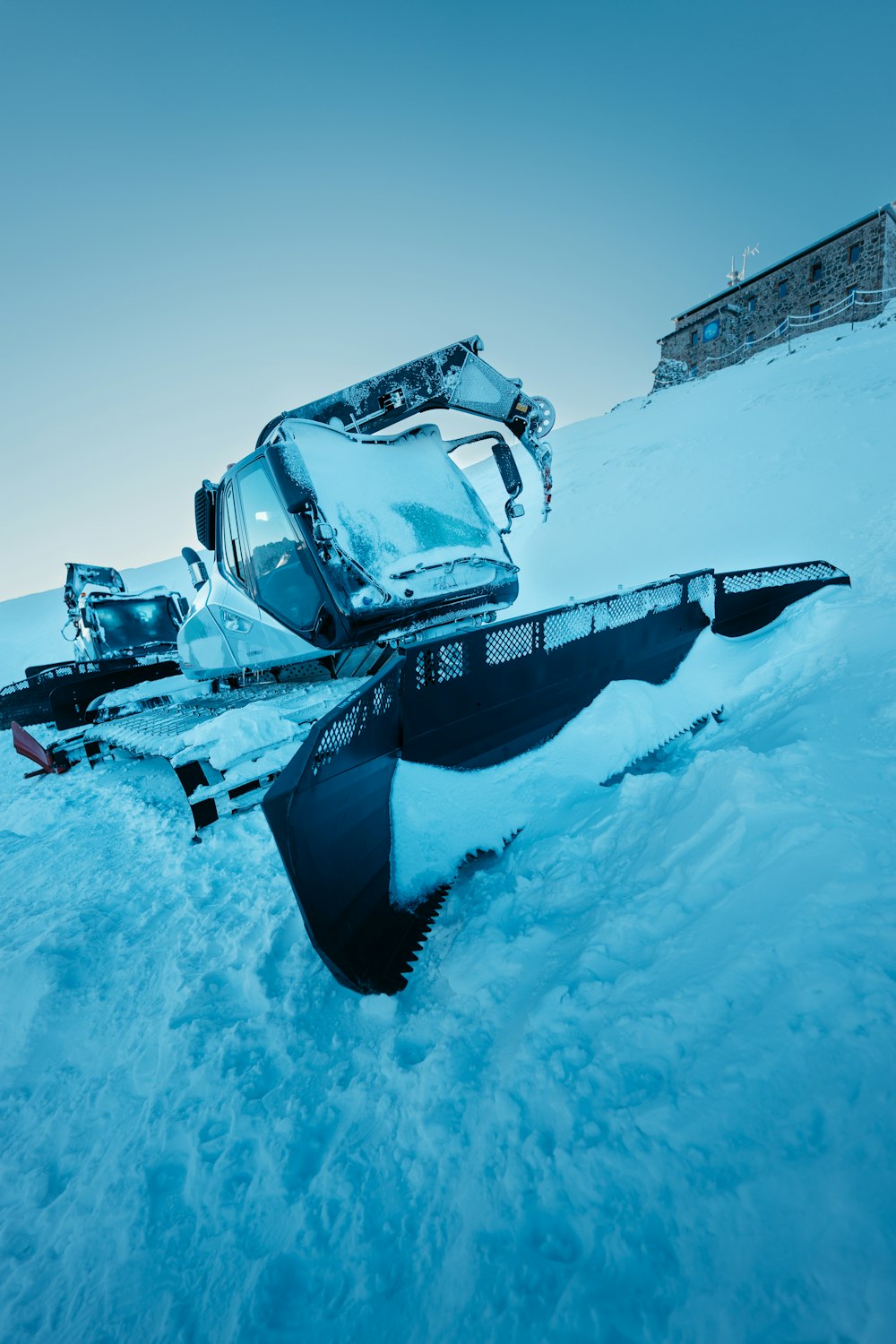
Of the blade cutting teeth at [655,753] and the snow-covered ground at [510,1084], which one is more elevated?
the snow-covered ground at [510,1084]

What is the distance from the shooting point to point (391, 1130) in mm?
1383

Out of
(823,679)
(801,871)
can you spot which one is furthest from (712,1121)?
(823,679)

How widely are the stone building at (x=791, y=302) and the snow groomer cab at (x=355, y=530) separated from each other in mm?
28302

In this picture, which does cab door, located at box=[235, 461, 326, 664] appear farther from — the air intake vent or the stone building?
the stone building

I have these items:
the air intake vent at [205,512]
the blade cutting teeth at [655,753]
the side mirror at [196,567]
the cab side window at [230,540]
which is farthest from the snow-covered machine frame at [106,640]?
the blade cutting teeth at [655,753]

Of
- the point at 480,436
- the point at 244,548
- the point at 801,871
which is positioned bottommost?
the point at 801,871

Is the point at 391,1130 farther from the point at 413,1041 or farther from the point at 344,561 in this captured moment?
the point at 344,561

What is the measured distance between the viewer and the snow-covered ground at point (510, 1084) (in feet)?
3.13

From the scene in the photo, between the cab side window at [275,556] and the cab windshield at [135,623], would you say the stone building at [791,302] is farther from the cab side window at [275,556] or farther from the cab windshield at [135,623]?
the cab windshield at [135,623]

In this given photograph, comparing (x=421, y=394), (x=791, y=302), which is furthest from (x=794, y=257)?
(x=421, y=394)

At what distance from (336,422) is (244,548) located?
143 centimetres

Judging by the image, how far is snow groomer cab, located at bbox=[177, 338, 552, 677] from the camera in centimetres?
387

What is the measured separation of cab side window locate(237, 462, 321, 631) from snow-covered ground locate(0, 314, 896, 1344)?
6.55 feet

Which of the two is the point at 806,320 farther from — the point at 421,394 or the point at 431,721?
the point at 431,721
